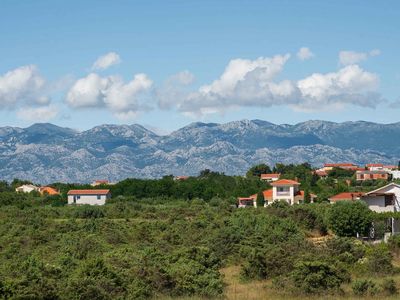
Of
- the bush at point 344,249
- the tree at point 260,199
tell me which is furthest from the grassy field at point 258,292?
the tree at point 260,199

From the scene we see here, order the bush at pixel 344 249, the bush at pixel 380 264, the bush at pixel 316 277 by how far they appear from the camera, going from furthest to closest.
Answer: the bush at pixel 344 249, the bush at pixel 380 264, the bush at pixel 316 277

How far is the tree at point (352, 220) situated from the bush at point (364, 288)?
2407 centimetres

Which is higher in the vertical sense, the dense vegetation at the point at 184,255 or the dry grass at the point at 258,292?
the dense vegetation at the point at 184,255

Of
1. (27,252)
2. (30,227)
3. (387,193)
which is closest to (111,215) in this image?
(30,227)

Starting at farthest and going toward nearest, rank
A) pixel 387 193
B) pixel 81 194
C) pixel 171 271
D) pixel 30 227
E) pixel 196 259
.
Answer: pixel 81 194 → pixel 387 193 → pixel 30 227 → pixel 196 259 → pixel 171 271

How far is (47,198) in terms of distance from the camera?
282 feet

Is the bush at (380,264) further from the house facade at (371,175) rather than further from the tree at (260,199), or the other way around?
the house facade at (371,175)

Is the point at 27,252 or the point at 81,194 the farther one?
the point at 81,194

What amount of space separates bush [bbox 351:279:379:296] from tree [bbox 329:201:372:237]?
79.0ft

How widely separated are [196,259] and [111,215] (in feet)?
132

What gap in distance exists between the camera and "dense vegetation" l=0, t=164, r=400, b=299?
17.5 m

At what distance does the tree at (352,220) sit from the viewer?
41344 mm

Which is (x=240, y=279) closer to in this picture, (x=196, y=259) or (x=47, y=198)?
(x=196, y=259)

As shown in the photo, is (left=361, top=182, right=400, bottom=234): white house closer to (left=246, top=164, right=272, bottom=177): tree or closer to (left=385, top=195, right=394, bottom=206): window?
(left=385, top=195, right=394, bottom=206): window
